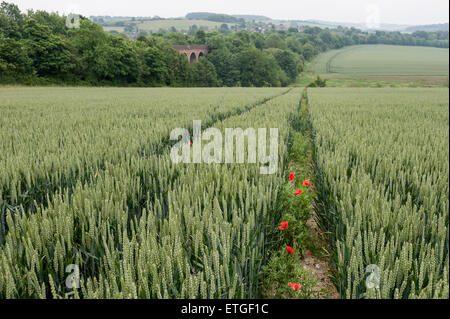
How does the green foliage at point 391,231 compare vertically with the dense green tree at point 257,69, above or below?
below

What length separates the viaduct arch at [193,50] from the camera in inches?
2793

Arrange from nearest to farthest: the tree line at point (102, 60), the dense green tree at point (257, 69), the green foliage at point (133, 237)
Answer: the green foliage at point (133, 237) < the tree line at point (102, 60) < the dense green tree at point (257, 69)

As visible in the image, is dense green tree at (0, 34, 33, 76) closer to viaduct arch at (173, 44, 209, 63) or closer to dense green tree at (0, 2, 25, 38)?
dense green tree at (0, 2, 25, 38)

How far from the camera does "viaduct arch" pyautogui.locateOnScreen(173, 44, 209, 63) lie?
70.9m

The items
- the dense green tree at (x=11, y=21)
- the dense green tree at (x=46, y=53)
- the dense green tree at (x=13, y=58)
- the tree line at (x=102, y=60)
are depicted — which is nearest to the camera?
the dense green tree at (x=13, y=58)

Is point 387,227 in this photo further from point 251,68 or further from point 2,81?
point 251,68

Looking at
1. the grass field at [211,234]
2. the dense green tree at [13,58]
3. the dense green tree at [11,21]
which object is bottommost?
the grass field at [211,234]

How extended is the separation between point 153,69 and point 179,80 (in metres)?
6.95

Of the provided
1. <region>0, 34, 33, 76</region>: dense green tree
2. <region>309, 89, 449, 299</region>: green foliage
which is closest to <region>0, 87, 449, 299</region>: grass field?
<region>309, 89, 449, 299</region>: green foliage

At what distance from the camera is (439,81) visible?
49.1 metres

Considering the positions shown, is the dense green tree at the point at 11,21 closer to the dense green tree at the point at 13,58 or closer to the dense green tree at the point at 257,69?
the dense green tree at the point at 13,58

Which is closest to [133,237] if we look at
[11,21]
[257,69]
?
[11,21]

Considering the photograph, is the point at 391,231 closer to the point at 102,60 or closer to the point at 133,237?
the point at 133,237

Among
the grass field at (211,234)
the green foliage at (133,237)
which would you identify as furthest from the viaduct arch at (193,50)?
the green foliage at (133,237)
